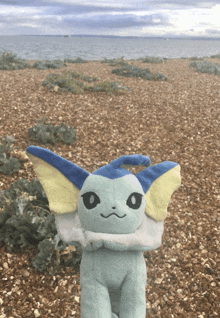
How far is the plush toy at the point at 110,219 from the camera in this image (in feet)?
5.80

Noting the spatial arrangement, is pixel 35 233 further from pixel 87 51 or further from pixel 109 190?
pixel 87 51

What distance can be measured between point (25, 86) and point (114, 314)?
31.4 feet

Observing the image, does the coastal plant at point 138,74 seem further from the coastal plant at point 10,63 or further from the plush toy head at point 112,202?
the plush toy head at point 112,202

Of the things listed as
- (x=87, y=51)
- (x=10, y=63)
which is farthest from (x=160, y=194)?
(x=87, y=51)

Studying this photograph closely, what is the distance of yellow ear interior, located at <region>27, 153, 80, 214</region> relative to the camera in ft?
6.52

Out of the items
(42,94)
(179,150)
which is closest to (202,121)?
(179,150)

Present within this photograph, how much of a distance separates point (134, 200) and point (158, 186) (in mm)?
281

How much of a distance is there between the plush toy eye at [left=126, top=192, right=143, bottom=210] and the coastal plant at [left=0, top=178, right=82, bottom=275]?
1.68 meters

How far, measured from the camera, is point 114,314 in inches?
78.2

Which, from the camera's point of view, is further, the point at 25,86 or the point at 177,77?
the point at 177,77

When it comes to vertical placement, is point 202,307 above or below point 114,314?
below

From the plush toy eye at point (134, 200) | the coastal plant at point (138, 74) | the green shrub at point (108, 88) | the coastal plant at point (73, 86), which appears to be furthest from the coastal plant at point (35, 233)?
the coastal plant at point (138, 74)

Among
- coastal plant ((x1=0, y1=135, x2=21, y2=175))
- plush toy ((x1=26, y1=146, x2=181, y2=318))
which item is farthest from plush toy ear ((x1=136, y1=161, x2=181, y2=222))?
coastal plant ((x1=0, y1=135, x2=21, y2=175))

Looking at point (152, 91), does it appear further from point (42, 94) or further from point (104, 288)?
point (104, 288)
